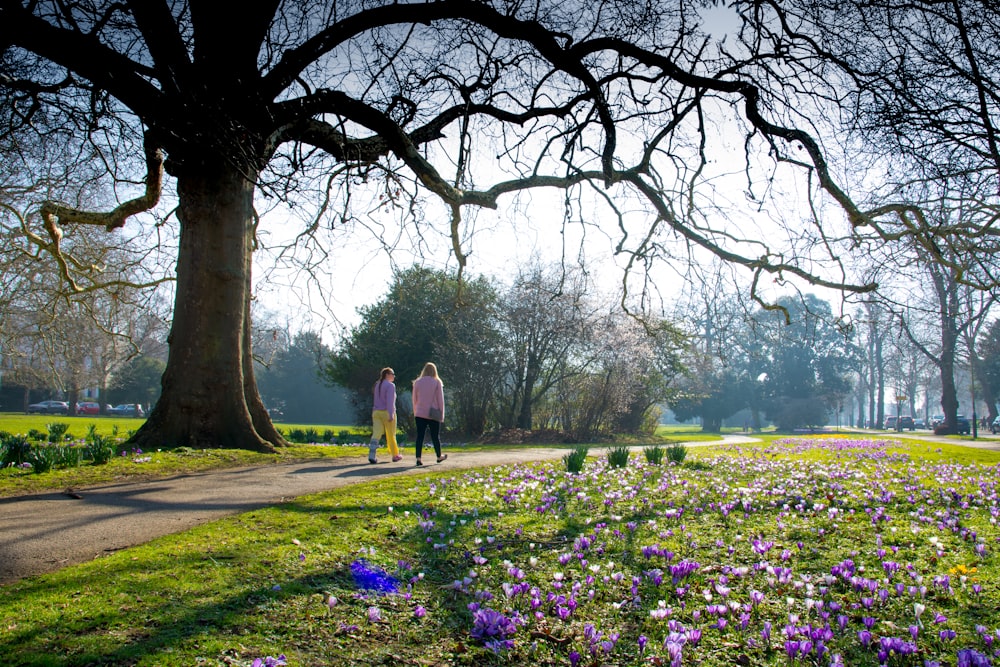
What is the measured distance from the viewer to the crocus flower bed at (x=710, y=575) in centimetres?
273

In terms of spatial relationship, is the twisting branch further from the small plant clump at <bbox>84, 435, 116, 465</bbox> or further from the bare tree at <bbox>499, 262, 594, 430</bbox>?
the bare tree at <bbox>499, 262, 594, 430</bbox>

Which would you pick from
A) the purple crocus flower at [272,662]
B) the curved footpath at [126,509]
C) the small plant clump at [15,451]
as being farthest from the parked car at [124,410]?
the purple crocus flower at [272,662]

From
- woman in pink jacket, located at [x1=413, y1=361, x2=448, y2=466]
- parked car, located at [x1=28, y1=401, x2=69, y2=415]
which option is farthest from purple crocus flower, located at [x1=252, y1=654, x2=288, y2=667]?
parked car, located at [x1=28, y1=401, x2=69, y2=415]

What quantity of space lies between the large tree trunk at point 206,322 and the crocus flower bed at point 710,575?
492cm

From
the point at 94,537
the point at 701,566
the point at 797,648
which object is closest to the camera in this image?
the point at 797,648

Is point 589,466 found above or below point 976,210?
below

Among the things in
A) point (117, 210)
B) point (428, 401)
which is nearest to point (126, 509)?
point (428, 401)

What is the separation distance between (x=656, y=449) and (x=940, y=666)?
7.75m

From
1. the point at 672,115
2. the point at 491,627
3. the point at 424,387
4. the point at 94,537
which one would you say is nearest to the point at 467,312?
the point at 424,387

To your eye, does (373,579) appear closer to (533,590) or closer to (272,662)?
(533,590)

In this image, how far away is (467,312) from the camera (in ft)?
77.4

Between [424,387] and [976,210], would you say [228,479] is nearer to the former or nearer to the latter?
[424,387]

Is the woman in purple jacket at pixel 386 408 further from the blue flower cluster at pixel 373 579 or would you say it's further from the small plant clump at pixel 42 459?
the blue flower cluster at pixel 373 579

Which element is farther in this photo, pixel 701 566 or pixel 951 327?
pixel 951 327
